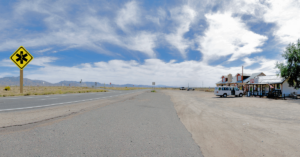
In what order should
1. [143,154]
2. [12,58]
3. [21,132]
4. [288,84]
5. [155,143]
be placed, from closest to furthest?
[143,154] < [155,143] < [21,132] < [12,58] < [288,84]

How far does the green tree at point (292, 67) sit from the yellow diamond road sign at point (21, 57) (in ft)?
130

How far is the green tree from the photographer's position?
26.1 metres

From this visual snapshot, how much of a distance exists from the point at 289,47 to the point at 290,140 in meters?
32.7

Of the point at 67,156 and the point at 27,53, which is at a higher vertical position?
the point at 27,53

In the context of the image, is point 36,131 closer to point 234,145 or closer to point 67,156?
point 67,156

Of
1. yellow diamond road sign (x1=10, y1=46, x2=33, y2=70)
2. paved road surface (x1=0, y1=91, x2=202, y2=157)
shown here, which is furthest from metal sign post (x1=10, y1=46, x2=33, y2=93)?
paved road surface (x1=0, y1=91, x2=202, y2=157)

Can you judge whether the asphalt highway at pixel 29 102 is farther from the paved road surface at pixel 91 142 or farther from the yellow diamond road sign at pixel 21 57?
the paved road surface at pixel 91 142

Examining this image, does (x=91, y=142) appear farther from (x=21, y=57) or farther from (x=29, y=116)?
(x=21, y=57)

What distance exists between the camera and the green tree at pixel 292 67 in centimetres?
2608

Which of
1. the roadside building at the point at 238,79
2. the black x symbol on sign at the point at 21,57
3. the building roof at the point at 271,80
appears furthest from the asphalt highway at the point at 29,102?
the roadside building at the point at 238,79

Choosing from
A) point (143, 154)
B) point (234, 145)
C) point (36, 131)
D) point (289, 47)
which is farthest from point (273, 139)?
point (289, 47)

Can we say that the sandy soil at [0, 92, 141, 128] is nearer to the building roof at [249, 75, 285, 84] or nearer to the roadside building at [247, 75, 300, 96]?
the roadside building at [247, 75, 300, 96]

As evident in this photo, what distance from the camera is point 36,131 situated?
14.7 ft

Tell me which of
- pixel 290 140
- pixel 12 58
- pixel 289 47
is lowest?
pixel 290 140
